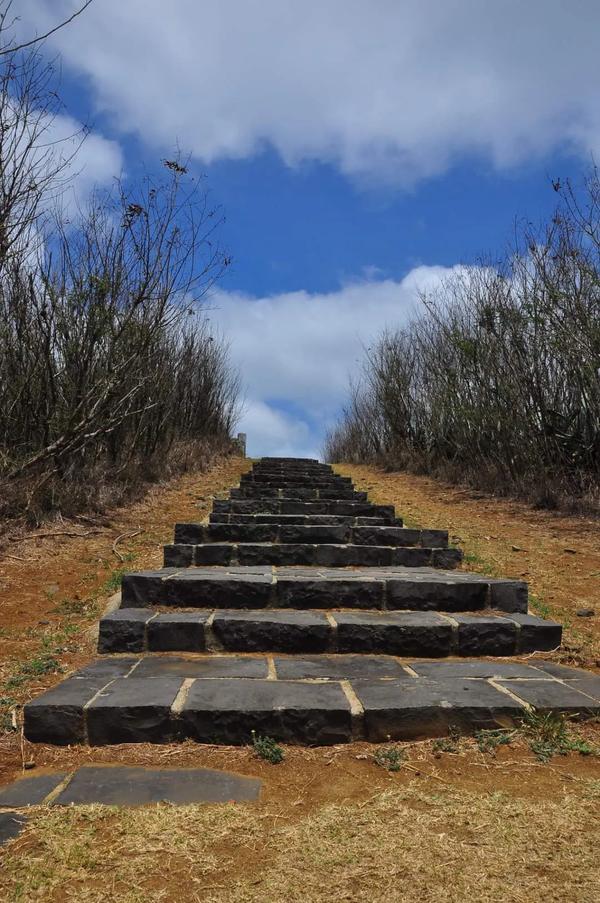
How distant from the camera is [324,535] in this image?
19.0 feet

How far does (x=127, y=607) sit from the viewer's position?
4008mm

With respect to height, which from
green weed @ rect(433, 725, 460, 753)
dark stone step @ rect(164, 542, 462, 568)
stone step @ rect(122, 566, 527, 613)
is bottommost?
green weed @ rect(433, 725, 460, 753)

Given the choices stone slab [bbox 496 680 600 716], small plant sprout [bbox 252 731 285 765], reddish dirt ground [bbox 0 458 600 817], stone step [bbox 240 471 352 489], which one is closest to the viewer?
reddish dirt ground [bbox 0 458 600 817]

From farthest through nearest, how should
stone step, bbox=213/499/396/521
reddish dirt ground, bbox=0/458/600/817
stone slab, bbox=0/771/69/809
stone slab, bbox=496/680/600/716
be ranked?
stone step, bbox=213/499/396/521, stone slab, bbox=496/680/600/716, reddish dirt ground, bbox=0/458/600/817, stone slab, bbox=0/771/69/809

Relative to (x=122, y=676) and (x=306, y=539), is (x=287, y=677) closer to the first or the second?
(x=122, y=676)

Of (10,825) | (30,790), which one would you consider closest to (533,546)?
(30,790)

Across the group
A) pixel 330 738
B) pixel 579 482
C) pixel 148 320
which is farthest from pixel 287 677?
pixel 579 482

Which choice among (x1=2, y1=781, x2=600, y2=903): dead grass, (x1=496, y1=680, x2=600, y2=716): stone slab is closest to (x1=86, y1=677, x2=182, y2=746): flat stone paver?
(x1=2, y1=781, x2=600, y2=903): dead grass

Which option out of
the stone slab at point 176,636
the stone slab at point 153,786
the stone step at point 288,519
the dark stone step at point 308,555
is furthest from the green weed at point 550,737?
the stone step at point 288,519

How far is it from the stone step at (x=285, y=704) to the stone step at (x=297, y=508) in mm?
3801

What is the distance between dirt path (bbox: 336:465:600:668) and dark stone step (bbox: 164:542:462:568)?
0.44 meters

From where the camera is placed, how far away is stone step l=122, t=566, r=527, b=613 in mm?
4027

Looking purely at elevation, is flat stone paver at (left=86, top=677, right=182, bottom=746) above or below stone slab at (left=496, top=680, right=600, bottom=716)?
below

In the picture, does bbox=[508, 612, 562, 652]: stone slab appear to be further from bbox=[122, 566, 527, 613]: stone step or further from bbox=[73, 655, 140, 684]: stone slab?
bbox=[73, 655, 140, 684]: stone slab
